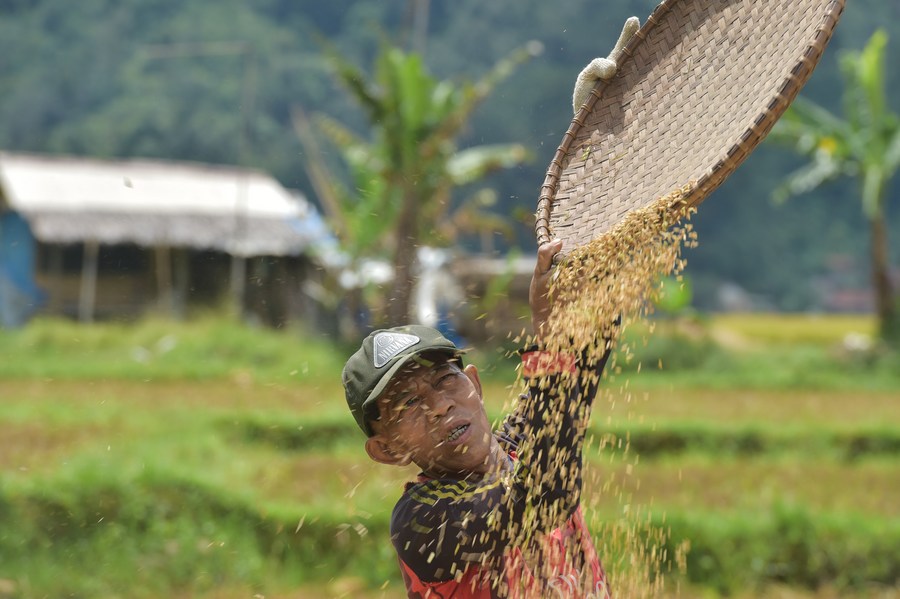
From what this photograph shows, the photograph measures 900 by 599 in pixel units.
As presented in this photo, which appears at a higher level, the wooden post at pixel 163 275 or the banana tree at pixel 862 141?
the banana tree at pixel 862 141

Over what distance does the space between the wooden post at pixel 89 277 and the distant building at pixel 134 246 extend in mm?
20

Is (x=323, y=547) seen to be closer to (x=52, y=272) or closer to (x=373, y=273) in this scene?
(x=373, y=273)

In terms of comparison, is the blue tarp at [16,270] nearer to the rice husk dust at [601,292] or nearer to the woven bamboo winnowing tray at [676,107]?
the woven bamboo winnowing tray at [676,107]

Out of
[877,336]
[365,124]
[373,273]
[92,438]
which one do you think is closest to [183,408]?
[92,438]

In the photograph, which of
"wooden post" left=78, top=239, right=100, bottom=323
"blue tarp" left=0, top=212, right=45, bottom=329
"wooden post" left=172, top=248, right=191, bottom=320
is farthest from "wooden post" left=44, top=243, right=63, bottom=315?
"wooden post" left=172, top=248, right=191, bottom=320

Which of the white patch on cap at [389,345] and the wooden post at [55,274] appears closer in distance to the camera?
the white patch on cap at [389,345]

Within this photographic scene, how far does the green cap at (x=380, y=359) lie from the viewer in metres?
2.02

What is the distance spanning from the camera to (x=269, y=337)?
1502 cm

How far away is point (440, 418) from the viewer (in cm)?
204

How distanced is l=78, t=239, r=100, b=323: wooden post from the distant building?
0.07ft

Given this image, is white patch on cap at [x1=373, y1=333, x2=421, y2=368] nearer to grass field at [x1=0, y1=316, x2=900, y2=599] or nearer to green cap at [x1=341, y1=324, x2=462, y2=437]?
green cap at [x1=341, y1=324, x2=462, y2=437]

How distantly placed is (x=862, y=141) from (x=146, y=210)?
38.8ft

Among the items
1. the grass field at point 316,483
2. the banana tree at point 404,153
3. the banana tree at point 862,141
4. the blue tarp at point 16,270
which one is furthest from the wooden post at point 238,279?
the banana tree at point 862,141

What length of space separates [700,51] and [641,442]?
21.9 ft
